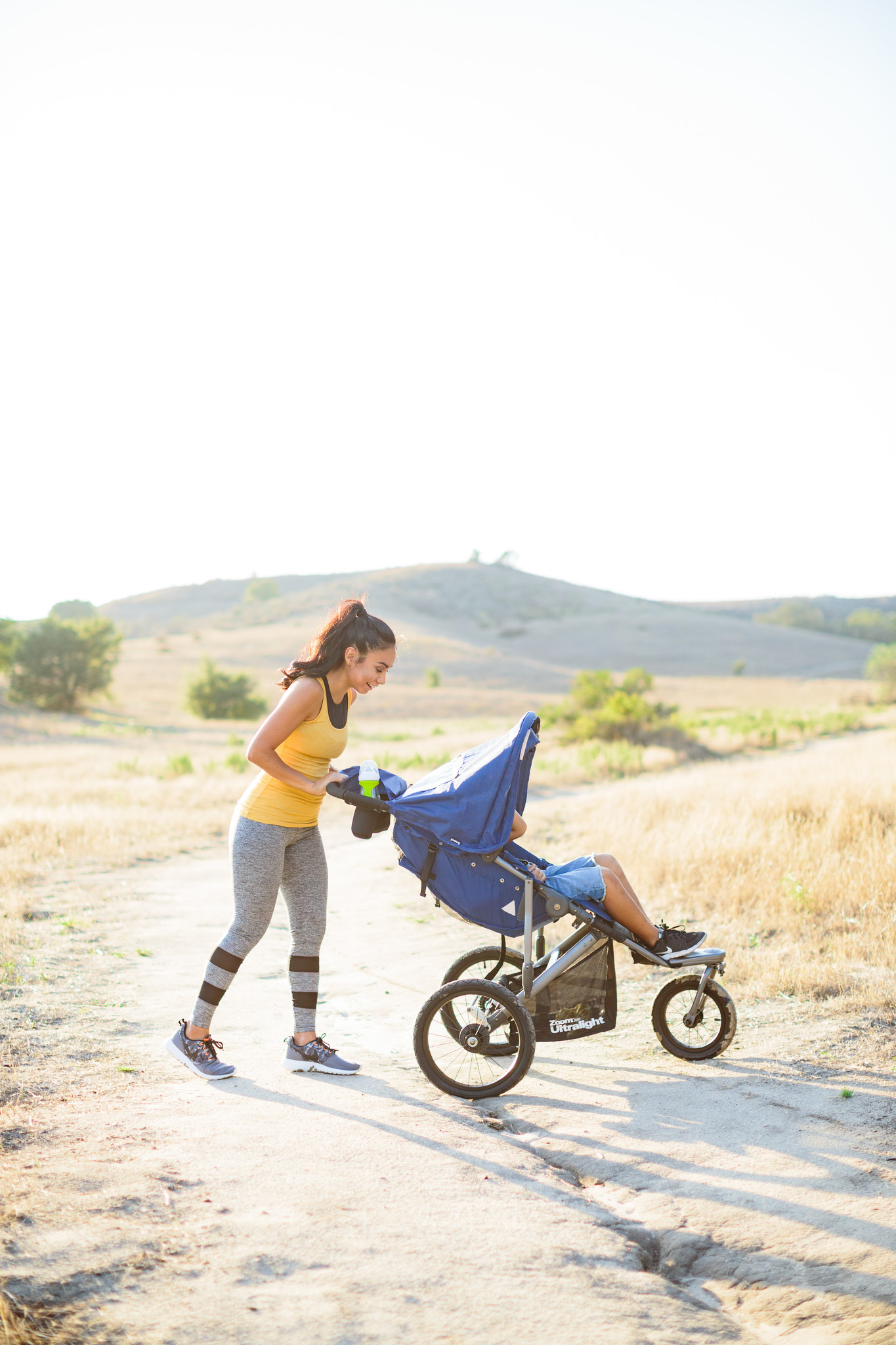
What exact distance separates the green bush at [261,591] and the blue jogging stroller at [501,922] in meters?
110

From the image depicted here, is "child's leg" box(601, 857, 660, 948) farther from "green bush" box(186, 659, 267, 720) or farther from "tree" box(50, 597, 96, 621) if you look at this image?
"tree" box(50, 597, 96, 621)

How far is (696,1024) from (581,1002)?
652mm

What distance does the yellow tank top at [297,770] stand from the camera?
4332mm

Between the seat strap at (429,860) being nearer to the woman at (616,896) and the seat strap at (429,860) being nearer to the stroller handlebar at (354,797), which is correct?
the stroller handlebar at (354,797)

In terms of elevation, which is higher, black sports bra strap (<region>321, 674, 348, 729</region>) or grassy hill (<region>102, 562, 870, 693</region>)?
grassy hill (<region>102, 562, 870, 693</region>)

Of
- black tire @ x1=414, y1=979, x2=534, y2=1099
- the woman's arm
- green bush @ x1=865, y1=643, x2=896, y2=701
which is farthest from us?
green bush @ x1=865, y1=643, x2=896, y2=701

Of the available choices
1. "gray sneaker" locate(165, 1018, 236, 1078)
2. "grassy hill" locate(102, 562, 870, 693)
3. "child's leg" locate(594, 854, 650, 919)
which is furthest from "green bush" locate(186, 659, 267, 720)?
"child's leg" locate(594, 854, 650, 919)

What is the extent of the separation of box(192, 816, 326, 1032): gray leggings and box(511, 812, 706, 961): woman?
104 centimetres

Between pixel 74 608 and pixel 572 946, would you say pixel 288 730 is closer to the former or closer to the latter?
pixel 572 946

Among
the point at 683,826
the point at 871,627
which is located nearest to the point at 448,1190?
the point at 683,826

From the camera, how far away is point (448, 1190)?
3410 mm

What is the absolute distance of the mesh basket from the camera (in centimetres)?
452

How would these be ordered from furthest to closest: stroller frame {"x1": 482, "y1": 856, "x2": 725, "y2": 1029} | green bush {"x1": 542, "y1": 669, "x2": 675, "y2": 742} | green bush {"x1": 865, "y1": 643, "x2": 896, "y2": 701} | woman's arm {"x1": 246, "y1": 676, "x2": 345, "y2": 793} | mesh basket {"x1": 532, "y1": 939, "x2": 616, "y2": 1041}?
1. green bush {"x1": 865, "y1": 643, "x2": 896, "y2": 701}
2. green bush {"x1": 542, "y1": 669, "x2": 675, "y2": 742}
3. mesh basket {"x1": 532, "y1": 939, "x2": 616, "y2": 1041}
4. stroller frame {"x1": 482, "y1": 856, "x2": 725, "y2": 1029}
5. woman's arm {"x1": 246, "y1": 676, "x2": 345, "y2": 793}

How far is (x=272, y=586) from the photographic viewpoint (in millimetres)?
114688
